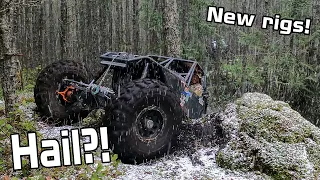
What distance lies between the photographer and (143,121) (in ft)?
14.9

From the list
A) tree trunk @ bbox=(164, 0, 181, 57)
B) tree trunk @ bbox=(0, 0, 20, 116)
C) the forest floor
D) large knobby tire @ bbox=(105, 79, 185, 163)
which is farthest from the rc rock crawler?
tree trunk @ bbox=(164, 0, 181, 57)

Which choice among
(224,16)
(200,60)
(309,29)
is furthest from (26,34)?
(309,29)

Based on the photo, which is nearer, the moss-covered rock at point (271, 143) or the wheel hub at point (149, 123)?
the moss-covered rock at point (271, 143)

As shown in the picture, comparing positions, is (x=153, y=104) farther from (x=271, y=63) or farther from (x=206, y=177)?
(x=271, y=63)

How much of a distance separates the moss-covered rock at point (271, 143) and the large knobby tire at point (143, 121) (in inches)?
32.5

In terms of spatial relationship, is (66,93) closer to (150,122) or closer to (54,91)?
(54,91)

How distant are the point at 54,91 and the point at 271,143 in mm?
3730

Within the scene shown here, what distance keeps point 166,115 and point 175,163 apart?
2.24ft

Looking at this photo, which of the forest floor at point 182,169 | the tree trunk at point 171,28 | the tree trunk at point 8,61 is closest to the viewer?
the forest floor at point 182,169

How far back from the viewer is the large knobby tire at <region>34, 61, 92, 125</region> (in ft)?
18.7

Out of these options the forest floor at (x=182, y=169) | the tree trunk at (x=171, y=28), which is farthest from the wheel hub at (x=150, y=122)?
the tree trunk at (x=171, y=28)

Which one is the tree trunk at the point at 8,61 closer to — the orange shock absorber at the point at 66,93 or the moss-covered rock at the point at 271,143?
the orange shock absorber at the point at 66,93

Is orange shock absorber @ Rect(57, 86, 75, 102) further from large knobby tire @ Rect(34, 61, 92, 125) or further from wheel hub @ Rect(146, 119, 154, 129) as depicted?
wheel hub @ Rect(146, 119, 154, 129)

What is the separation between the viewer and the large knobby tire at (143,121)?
13.7 ft
